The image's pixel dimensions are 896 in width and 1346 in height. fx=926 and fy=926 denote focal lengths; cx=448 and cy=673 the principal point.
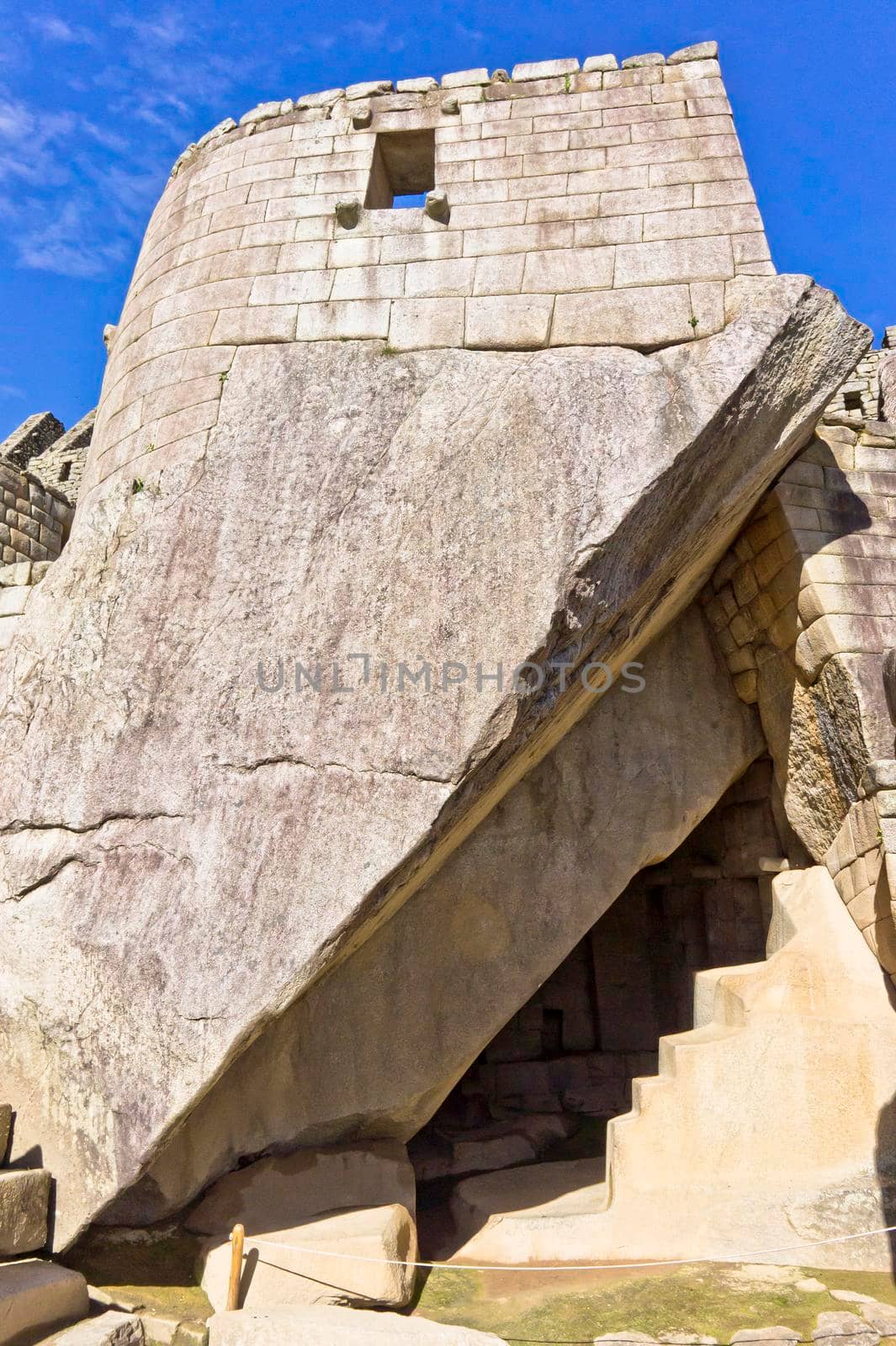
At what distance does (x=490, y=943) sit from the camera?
16.4 feet

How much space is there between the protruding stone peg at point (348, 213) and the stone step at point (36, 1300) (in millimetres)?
4964

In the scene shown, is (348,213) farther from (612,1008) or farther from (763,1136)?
(612,1008)

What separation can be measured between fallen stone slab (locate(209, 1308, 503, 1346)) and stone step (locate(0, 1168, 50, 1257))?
734 mm

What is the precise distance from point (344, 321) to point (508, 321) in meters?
0.85

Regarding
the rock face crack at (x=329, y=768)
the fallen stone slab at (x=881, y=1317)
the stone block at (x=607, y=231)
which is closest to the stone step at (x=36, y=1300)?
the rock face crack at (x=329, y=768)

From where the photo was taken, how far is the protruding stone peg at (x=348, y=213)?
4988 mm

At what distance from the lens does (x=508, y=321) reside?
4.64m

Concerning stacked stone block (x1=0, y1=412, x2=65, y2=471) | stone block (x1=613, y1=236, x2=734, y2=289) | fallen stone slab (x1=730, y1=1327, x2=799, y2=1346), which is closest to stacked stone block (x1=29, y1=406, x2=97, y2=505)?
stacked stone block (x1=0, y1=412, x2=65, y2=471)

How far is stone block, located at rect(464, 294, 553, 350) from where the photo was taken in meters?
4.60

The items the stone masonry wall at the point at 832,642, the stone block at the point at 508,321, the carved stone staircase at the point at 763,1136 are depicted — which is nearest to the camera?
the carved stone staircase at the point at 763,1136

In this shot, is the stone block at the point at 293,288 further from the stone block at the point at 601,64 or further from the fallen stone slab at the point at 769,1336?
the fallen stone slab at the point at 769,1336

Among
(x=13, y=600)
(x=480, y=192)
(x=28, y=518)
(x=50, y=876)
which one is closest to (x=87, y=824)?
(x=50, y=876)

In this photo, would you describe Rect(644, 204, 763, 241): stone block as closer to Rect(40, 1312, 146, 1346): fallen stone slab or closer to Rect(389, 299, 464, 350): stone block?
Rect(389, 299, 464, 350): stone block

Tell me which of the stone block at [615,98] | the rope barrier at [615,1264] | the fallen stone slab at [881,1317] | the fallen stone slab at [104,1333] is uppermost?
the stone block at [615,98]
